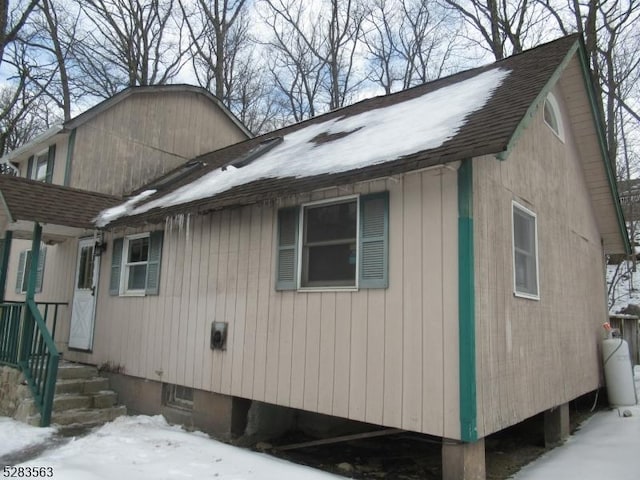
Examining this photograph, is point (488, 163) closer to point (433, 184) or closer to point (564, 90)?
point (433, 184)

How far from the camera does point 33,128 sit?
2253 centimetres

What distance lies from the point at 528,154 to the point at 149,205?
5567mm

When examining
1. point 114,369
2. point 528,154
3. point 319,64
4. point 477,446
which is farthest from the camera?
point 319,64

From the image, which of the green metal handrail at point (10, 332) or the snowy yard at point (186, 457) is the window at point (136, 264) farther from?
the snowy yard at point (186, 457)

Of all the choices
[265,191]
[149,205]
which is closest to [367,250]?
[265,191]

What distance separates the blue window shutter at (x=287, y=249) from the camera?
582cm

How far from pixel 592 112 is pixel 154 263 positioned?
23.0ft

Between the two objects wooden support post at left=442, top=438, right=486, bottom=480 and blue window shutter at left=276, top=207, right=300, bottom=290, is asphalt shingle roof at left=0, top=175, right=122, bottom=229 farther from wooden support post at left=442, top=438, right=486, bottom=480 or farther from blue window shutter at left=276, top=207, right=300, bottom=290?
wooden support post at left=442, top=438, right=486, bottom=480

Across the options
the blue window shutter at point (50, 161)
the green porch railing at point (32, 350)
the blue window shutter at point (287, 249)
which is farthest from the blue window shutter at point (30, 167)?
the blue window shutter at point (287, 249)

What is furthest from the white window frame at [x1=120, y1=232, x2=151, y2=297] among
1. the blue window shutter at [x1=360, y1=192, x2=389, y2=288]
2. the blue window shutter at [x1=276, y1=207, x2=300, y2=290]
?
the blue window shutter at [x1=360, y1=192, x2=389, y2=288]

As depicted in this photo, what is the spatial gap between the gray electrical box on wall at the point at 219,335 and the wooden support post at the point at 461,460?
308 cm

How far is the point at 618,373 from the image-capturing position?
8008mm

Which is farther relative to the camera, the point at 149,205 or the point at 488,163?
the point at 149,205

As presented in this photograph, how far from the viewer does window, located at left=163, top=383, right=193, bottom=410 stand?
730 centimetres
